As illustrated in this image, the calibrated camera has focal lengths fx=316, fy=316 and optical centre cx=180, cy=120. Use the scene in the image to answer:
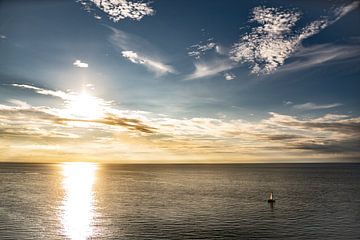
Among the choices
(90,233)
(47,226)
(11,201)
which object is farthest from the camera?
(11,201)

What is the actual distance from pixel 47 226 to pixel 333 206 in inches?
→ 2907

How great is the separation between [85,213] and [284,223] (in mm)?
46404

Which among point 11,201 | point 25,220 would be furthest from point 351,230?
point 11,201

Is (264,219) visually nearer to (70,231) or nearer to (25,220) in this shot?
(70,231)

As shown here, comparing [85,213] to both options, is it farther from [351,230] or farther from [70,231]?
[351,230]

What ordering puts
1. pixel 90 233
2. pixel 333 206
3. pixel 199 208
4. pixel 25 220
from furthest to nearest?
1. pixel 333 206
2. pixel 199 208
3. pixel 25 220
4. pixel 90 233

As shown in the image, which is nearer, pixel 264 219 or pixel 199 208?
pixel 264 219

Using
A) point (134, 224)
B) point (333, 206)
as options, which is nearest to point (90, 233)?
point (134, 224)

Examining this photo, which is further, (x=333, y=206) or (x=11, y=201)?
(x=11, y=201)

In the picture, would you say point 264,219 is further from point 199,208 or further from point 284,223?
point 199,208

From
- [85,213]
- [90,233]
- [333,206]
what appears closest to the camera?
[90,233]

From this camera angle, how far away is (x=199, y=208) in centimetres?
8244

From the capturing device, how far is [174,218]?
69.5m

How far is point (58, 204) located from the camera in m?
92.9
